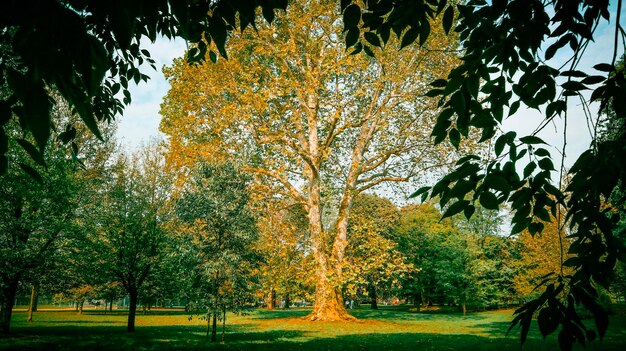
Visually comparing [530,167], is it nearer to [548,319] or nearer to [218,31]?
[548,319]

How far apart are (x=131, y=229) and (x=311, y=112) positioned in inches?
463

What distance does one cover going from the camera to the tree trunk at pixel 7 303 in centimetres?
1645

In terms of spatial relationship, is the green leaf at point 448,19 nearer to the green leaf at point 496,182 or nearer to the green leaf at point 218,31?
the green leaf at point 496,182

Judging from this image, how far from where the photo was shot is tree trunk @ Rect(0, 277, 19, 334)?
16.4 metres

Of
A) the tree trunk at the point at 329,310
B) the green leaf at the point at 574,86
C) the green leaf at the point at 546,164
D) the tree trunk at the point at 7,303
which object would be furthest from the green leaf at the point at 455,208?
the tree trunk at the point at 7,303

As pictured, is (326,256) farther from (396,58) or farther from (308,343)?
(396,58)

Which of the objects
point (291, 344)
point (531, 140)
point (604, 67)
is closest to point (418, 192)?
point (531, 140)

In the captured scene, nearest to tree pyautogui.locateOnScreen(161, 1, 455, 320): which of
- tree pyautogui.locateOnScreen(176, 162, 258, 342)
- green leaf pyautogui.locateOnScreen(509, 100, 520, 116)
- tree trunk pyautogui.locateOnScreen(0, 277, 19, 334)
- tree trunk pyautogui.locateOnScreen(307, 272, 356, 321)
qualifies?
tree trunk pyautogui.locateOnScreen(307, 272, 356, 321)

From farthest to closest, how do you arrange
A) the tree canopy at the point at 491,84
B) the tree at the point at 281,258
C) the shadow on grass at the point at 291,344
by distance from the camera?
1. the tree at the point at 281,258
2. the shadow on grass at the point at 291,344
3. the tree canopy at the point at 491,84

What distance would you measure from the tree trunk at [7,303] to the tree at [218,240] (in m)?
9.03

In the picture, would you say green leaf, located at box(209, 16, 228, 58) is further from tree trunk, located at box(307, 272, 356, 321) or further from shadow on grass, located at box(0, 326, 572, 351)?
tree trunk, located at box(307, 272, 356, 321)

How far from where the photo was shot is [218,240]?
14406 mm

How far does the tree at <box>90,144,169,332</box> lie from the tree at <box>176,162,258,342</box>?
23.4 ft

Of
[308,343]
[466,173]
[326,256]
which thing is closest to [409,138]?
[326,256]
